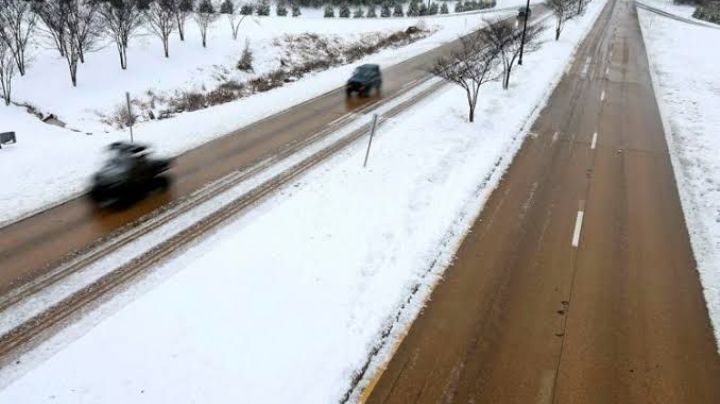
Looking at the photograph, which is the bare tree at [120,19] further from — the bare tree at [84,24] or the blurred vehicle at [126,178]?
the blurred vehicle at [126,178]

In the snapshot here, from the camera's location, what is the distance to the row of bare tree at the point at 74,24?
24188mm

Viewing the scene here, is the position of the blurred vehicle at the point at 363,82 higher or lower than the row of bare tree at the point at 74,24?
lower

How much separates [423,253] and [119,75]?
73.7 feet

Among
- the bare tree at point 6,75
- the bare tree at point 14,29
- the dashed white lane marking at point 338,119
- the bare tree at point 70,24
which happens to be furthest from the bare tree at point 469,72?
the bare tree at point 14,29

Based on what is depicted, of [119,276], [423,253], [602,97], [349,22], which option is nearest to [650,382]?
[423,253]

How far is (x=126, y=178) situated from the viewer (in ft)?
43.9

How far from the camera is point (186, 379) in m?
7.68

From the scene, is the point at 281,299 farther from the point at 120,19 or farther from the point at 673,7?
the point at 673,7

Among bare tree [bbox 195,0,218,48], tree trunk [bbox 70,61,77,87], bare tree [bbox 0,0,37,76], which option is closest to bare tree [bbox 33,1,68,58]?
bare tree [bbox 0,0,37,76]

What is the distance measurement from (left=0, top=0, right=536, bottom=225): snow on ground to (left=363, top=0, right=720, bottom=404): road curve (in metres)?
10.8

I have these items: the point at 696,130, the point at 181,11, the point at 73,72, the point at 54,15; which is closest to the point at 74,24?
the point at 54,15

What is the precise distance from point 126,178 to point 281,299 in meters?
6.42

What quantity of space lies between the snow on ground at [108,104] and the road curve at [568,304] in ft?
35.4

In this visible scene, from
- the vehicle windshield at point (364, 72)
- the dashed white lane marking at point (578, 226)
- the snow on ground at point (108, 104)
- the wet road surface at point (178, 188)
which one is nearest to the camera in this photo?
the wet road surface at point (178, 188)
